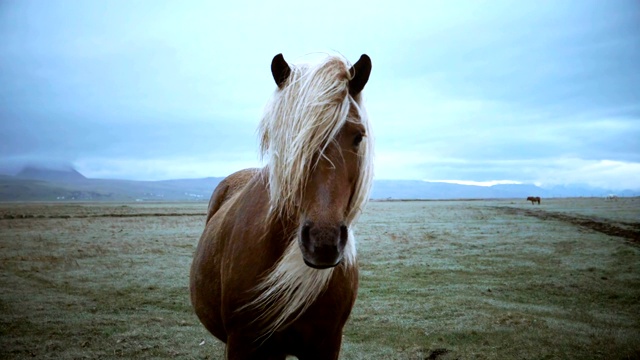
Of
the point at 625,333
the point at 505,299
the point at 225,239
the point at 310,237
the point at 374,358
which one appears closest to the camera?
the point at 310,237

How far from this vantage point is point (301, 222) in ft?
7.08

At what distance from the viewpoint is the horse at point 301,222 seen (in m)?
2.18

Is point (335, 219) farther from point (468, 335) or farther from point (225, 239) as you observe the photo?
point (468, 335)

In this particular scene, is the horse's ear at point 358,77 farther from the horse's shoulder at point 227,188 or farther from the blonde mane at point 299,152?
the horse's shoulder at point 227,188

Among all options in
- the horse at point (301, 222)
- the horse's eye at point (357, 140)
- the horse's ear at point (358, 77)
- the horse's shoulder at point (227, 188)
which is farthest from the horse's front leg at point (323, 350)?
the horse's shoulder at point (227, 188)

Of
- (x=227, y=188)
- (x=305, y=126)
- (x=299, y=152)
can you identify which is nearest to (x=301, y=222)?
(x=299, y=152)

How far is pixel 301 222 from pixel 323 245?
23cm

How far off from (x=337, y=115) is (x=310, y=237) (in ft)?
2.43

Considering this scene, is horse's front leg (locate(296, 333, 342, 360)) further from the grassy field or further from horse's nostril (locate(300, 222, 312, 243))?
the grassy field

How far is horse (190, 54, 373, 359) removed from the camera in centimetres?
A: 218

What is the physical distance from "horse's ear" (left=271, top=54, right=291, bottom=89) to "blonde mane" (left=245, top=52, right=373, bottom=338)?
0.05m

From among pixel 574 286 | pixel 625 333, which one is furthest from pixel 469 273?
pixel 625 333

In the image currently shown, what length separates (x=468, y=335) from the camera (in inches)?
265

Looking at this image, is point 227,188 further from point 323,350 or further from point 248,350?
point 323,350
